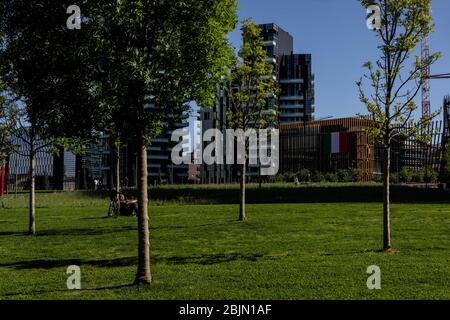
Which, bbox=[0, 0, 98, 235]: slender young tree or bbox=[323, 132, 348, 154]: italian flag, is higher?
bbox=[323, 132, 348, 154]: italian flag

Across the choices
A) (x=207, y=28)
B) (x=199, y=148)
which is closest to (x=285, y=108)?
(x=199, y=148)

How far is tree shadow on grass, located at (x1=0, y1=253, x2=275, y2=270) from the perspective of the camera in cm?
1423

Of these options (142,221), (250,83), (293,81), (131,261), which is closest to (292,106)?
(293,81)

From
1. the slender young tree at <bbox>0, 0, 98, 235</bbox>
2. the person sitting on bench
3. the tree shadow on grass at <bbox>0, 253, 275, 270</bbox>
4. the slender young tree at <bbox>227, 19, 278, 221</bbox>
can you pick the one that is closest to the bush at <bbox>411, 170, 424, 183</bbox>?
the slender young tree at <bbox>227, 19, 278, 221</bbox>

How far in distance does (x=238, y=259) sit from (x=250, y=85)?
1241 centimetres

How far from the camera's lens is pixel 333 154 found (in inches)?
4993

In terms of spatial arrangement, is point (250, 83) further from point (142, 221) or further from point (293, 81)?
point (293, 81)

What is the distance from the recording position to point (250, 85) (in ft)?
81.9

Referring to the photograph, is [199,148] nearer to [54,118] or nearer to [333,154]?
[333,154]

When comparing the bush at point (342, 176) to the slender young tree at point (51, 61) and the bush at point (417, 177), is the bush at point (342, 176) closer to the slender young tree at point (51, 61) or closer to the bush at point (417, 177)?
the bush at point (417, 177)

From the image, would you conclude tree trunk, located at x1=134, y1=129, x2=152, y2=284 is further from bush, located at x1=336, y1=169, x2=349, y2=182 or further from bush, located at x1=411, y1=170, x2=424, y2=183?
bush, located at x1=336, y1=169, x2=349, y2=182

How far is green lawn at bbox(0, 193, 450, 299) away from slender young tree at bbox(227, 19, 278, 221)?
4861 millimetres

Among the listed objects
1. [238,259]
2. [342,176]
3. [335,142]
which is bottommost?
[238,259]
